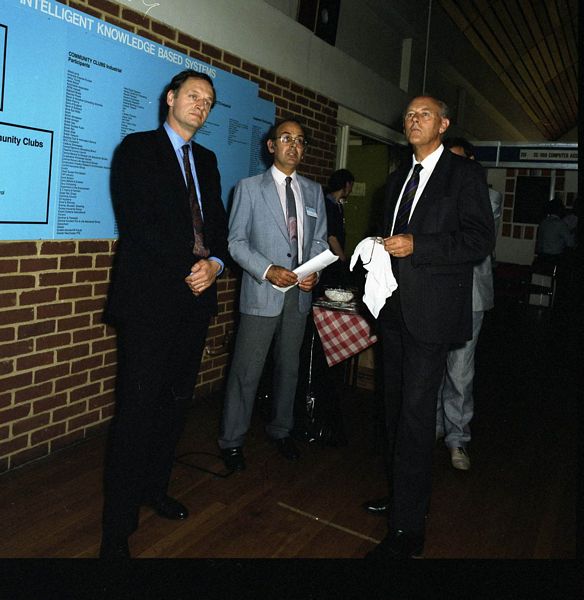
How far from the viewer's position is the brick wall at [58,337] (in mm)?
2604

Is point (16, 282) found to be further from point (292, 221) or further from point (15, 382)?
point (292, 221)

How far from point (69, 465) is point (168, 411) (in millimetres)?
899

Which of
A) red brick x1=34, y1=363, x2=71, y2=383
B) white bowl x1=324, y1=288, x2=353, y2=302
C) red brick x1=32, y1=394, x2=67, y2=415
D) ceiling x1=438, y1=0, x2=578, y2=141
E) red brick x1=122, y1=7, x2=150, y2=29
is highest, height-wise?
ceiling x1=438, y1=0, x2=578, y2=141

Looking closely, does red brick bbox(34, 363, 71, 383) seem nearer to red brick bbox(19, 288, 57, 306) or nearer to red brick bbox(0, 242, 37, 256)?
red brick bbox(19, 288, 57, 306)

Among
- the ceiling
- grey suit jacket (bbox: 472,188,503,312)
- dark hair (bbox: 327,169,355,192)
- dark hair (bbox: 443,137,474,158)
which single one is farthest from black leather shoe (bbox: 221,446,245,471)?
the ceiling

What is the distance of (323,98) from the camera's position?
196 inches

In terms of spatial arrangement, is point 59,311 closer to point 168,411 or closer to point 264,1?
point 168,411

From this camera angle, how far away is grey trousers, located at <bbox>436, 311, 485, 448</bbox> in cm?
319

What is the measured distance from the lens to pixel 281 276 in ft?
8.91

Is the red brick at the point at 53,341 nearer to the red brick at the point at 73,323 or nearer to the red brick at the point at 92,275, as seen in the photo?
the red brick at the point at 73,323

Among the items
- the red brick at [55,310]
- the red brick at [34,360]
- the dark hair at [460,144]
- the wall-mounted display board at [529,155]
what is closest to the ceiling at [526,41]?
the wall-mounted display board at [529,155]

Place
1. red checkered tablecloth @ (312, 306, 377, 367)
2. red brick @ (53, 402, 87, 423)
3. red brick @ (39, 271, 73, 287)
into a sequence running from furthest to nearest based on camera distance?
1. red checkered tablecloth @ (312, 306, 377, 367)
2. red brick @ (53, 402, 87, 423)
3. red brick @ (39, 271, 73, 287)

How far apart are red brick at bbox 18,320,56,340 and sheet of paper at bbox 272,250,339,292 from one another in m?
1.13

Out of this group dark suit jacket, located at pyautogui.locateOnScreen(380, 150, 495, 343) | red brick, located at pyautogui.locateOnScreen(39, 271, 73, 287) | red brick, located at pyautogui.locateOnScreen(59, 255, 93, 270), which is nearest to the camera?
dark suit jacket, located at pyautogui.locateOnScreen(380, 150, 495, 343)
